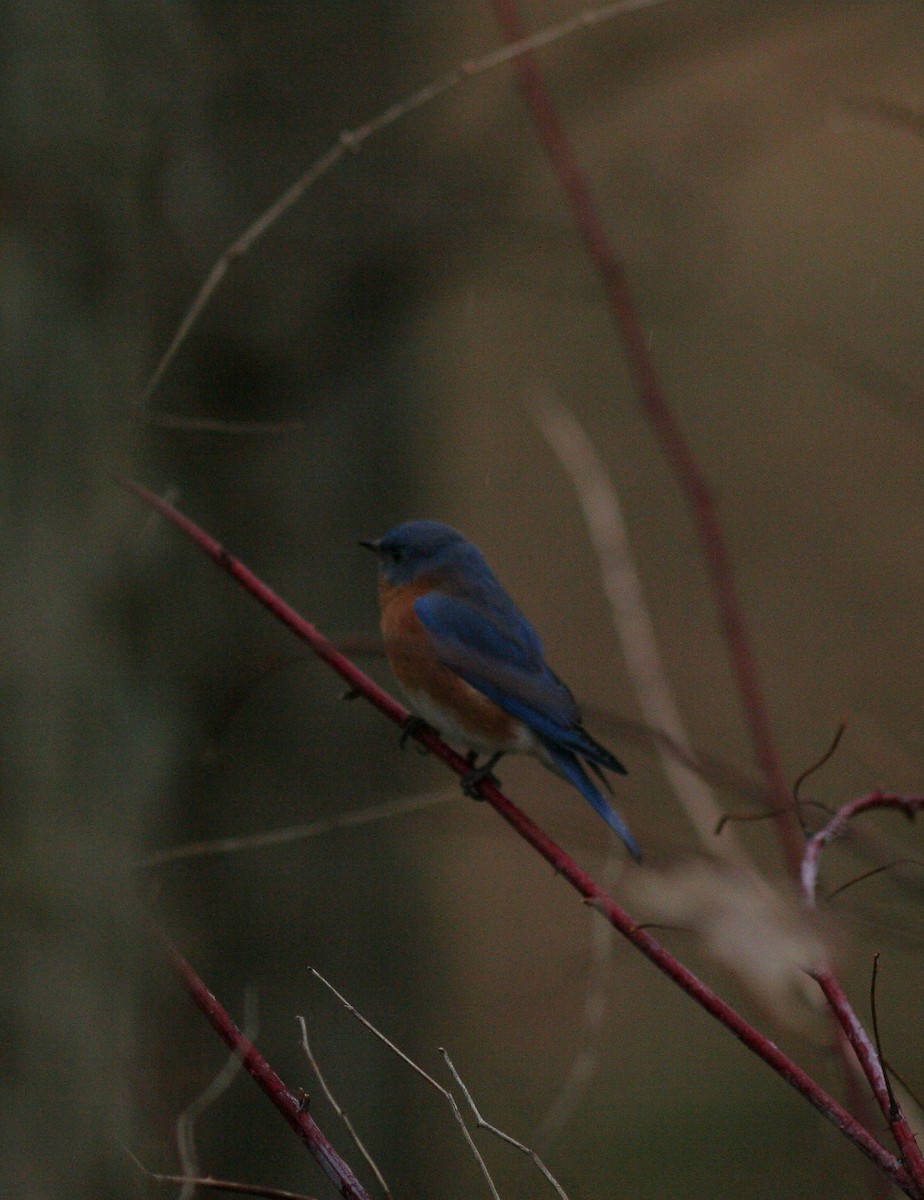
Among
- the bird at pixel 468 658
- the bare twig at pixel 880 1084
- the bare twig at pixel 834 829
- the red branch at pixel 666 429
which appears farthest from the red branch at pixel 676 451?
the bird at pixel 468 658

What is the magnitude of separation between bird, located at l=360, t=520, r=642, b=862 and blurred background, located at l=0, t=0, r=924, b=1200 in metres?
0.11

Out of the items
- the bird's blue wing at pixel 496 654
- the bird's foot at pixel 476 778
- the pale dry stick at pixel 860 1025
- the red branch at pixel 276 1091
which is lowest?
the red branch at pixel 276 1091

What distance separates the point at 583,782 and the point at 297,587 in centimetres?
84

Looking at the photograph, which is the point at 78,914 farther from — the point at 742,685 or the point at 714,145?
the point at 714,145

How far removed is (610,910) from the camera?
121 centimetres

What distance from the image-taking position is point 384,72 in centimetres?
316

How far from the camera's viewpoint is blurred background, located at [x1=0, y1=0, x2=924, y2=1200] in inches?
53.7

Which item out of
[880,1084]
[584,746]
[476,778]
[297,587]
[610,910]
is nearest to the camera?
[880,1084]

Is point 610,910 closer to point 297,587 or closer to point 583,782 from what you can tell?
point 583,782

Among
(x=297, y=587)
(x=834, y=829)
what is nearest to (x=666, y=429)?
(x=834, y=829)

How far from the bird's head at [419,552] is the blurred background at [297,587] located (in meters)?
0.24

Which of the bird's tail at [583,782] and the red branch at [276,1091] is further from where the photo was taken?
the bird's tail at [583,782]

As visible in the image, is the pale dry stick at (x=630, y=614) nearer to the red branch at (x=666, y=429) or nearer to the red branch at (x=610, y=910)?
the red branch at (x=666, y=429)

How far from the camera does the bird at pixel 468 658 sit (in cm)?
259
